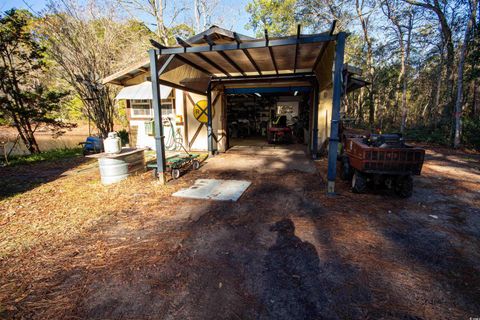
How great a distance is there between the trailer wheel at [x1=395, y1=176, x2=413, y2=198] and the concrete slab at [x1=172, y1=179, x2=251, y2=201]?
119 inches

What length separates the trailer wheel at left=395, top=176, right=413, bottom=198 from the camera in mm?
4125

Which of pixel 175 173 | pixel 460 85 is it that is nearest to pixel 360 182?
pixel 175 173

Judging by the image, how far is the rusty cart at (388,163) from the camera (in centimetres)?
386

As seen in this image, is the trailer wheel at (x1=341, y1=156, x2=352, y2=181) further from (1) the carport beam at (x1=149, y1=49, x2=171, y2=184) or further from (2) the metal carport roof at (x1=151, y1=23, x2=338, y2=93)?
(1) the carport beam at (x1=149, y1=49, x2=171, y2=184)

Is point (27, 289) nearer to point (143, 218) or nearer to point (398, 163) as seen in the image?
point (143, 218)

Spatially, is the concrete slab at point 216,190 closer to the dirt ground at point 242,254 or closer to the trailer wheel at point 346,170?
the dirt ground at point 242,254

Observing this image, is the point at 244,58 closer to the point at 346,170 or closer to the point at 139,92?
the point at 346,170

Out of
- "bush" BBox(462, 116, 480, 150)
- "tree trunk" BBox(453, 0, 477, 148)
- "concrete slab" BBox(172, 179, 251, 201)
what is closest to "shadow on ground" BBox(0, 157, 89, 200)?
"concrete slab" BBox(172, 179, 251, 201)

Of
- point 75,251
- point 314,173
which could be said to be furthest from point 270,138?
point 75,251

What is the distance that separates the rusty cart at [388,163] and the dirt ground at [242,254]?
13.4 inches

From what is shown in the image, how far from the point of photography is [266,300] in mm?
1885

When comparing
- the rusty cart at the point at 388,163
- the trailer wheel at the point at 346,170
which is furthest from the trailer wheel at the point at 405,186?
the trailer wheel at the point at 346,170

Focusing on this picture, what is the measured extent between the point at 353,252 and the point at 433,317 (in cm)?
89

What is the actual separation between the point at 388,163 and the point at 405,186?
696 millimetres
